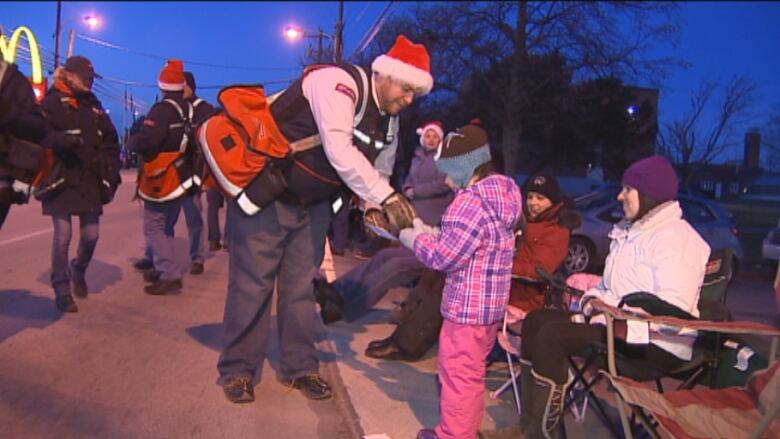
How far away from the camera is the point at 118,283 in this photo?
7996 mm

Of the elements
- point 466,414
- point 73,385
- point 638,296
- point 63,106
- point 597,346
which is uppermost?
point 63,106

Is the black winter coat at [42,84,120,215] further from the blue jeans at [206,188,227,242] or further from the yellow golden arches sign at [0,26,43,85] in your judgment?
the blue jeans at [206,188,227,242]

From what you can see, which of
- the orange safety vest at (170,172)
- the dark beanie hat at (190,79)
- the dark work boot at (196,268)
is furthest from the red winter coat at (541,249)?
the dark work boot at (196,268)

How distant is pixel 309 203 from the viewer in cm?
447

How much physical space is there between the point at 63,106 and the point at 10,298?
190 cm

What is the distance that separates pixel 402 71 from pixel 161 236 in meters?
4.11

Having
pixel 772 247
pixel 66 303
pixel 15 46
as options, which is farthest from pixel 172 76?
pixel 772 247

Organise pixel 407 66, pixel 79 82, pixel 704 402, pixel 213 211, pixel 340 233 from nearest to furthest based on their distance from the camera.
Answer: pixel 704 402 < pixel 407 66 < pixel 79 82 < pixel 213 211 < pixel 340 233

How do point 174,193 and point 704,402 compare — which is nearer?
point 704,402

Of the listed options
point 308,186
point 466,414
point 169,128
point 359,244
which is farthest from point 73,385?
point 359,244

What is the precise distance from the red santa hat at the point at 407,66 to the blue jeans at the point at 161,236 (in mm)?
3890

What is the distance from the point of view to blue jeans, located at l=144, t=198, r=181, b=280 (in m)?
7.39

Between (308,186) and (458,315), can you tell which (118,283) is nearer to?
(308,186)

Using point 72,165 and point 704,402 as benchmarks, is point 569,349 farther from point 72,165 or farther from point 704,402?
point 72,165
